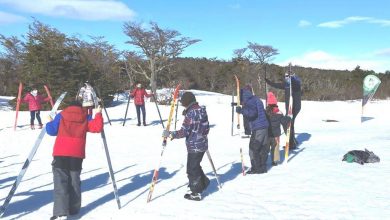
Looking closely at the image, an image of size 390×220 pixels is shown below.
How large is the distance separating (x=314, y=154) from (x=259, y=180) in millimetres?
3608

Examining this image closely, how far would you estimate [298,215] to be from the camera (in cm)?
639

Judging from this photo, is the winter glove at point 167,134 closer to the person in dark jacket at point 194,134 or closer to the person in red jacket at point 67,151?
the person in dark jacket at point 194,134

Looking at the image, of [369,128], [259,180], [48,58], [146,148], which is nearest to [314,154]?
[259,180]

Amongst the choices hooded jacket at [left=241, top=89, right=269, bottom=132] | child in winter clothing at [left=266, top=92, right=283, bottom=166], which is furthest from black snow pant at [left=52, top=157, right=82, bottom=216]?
child in winter clothing at [left=266, top=92, right=283, bottom=166]

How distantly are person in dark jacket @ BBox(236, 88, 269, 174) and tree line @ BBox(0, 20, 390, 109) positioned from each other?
571 inches

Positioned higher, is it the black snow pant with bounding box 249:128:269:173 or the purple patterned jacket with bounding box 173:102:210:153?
the purple patterned jacket with bounding box 173:102:210:153

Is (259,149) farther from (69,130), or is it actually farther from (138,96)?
(138,96)

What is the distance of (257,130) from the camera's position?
9188mm

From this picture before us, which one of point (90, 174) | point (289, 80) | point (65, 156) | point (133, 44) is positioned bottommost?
point (90, 174)

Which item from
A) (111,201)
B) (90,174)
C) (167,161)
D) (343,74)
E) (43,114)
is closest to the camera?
(111,201)

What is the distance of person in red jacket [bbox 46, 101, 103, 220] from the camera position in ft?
20.0

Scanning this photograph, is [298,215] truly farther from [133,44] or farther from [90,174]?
[133,44]

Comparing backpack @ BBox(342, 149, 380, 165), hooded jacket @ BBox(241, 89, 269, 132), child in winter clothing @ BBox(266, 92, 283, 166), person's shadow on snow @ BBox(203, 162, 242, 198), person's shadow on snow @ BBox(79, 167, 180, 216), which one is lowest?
person's shadow on snow @ BBox(79, 167, 180, 216)

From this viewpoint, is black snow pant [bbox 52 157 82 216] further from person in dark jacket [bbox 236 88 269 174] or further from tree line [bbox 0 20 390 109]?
tree line [bbox 0 20 390 109]
